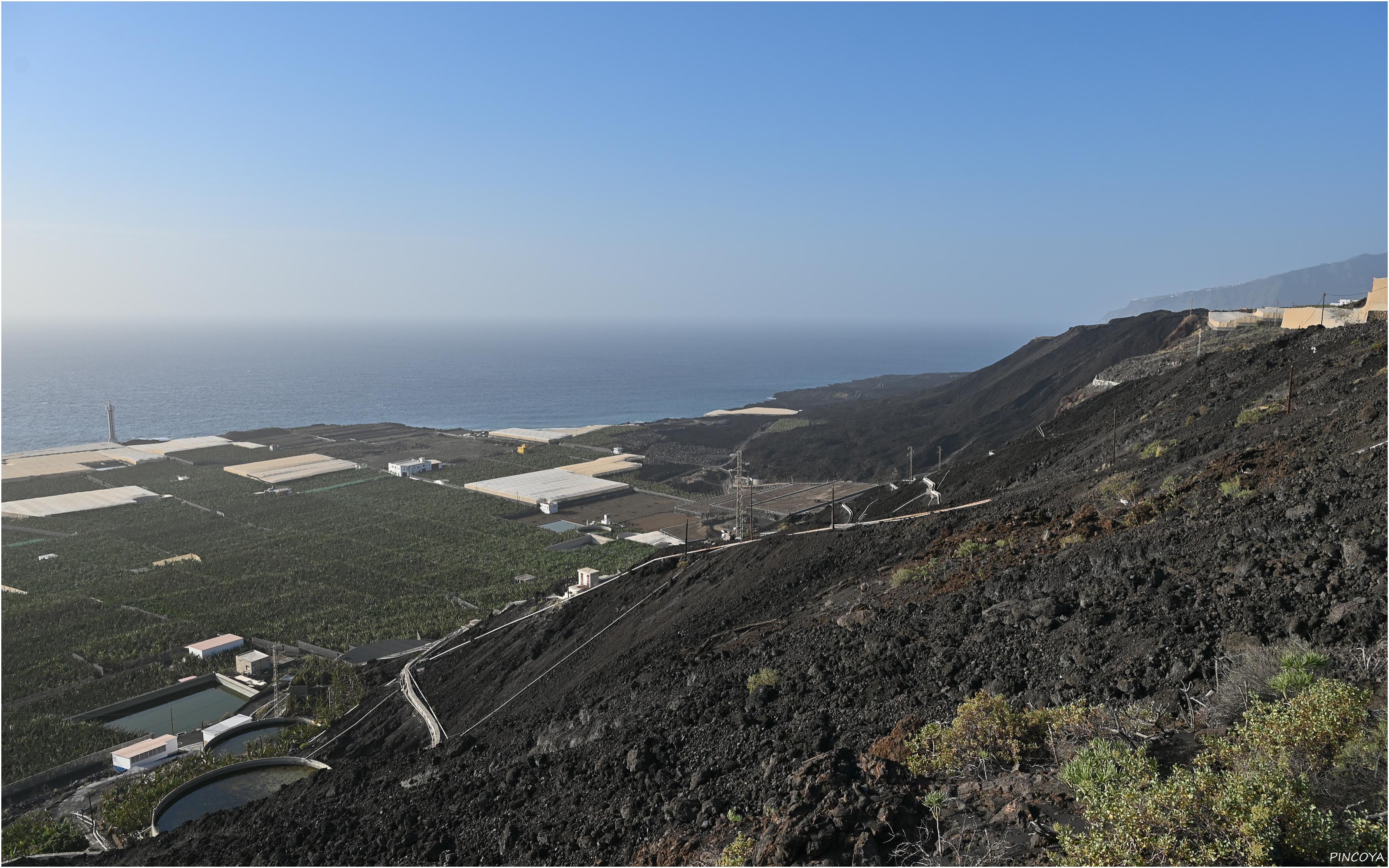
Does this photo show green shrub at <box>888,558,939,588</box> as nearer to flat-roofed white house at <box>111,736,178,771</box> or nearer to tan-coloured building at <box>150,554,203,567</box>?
flat-roofed white house at <box>111,736,178,771</box>

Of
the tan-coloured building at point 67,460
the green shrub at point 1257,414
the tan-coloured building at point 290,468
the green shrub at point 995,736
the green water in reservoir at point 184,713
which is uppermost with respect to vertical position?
the green shrub at point 1257,414

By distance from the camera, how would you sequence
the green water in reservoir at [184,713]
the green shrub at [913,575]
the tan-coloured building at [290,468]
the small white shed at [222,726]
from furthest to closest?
the tan-coloured building at [290,468]
the green water in reservoir at [184,713]
the small white shed at [222,726]
the green shrub at [913,575]

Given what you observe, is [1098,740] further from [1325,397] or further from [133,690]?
[133,690]

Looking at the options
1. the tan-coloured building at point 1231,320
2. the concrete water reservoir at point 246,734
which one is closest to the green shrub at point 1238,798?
the concrete water reservoir at point 246,734

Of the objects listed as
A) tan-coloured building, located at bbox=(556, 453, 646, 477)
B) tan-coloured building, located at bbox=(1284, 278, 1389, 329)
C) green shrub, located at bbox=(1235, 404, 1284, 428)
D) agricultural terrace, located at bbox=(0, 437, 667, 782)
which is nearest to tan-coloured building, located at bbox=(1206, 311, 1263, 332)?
tan-coloured building, located at bbox=(1284, 278, 1389, 329)

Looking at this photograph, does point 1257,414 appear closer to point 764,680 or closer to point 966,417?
point 764,680

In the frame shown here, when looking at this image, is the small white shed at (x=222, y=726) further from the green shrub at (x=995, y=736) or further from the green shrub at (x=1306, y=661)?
the green shrub at (x=1306, y=661)
